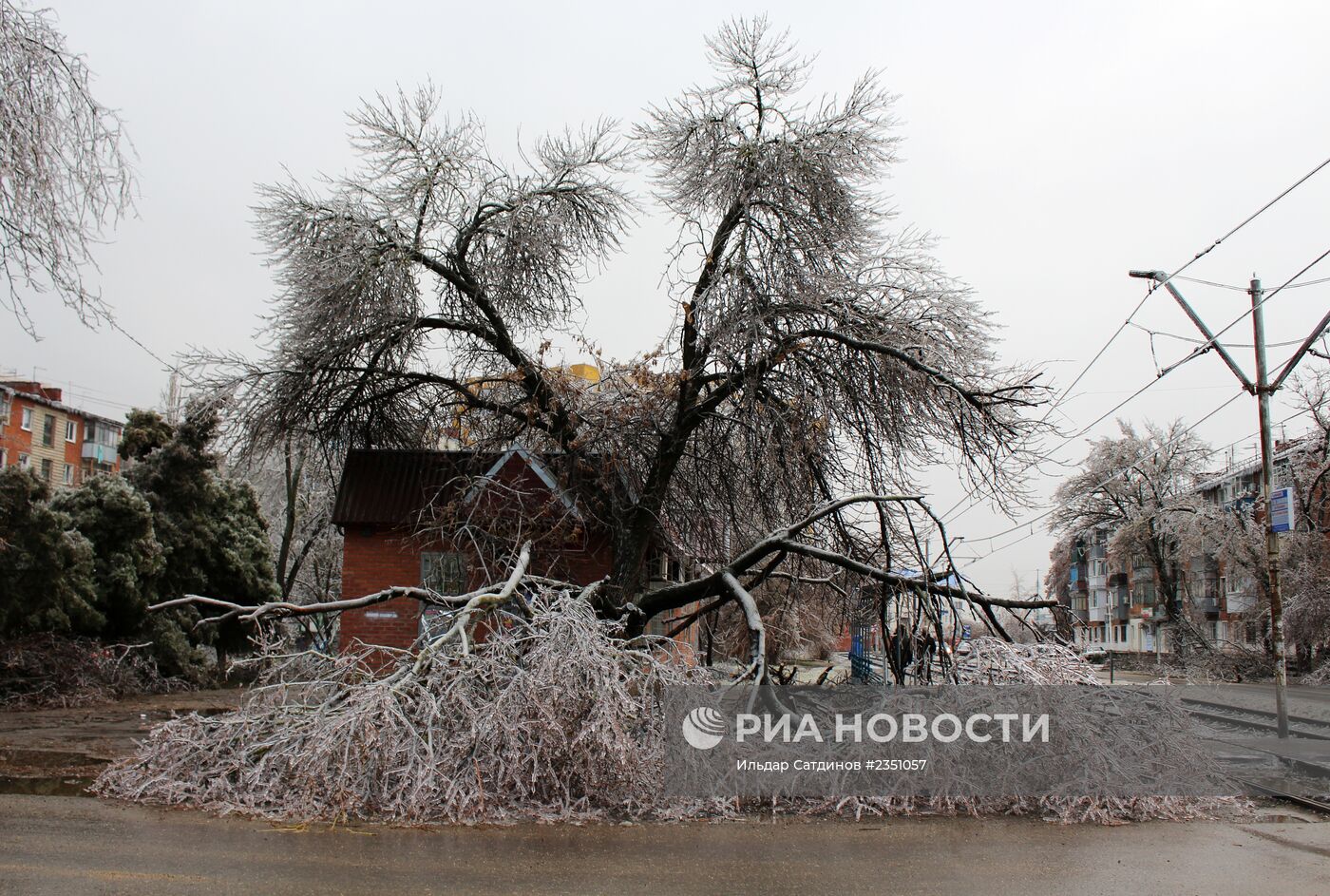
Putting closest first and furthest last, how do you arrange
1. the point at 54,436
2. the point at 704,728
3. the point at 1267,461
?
1. the point at 704,728
2. the point at 1267,461
3. the point at 54,436

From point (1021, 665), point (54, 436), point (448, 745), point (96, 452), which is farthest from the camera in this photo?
point (96, 452)

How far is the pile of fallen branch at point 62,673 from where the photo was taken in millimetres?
17281

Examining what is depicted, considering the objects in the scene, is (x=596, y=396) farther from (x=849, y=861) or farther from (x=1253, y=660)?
(x=1253, y=660)

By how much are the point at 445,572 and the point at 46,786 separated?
23.9 ft

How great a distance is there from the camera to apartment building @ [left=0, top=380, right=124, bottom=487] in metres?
54.2

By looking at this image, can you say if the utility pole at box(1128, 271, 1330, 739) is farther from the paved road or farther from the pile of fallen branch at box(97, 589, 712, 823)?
the pile of fallen branch at box(97, 589, 712, 823)

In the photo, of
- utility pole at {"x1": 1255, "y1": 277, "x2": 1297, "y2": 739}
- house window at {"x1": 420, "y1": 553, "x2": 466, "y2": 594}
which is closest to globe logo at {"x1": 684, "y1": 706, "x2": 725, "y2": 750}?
house window at {"x1": 420, "y1": 553, "x2": 466, "y2": 594}

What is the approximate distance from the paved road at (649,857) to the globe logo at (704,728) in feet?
2.40

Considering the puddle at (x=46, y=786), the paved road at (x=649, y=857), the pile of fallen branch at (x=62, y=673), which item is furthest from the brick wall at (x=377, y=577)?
the paved road at (x=649, y=857)

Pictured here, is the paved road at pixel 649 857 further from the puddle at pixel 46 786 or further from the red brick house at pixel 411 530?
the red brick house at pixel 411 530

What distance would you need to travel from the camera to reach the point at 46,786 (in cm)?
963

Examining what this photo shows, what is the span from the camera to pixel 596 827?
8.52m

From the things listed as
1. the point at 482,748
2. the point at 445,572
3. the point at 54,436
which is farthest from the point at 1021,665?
the point at 54,436

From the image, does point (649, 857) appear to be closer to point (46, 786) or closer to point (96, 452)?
point (46, 786)
